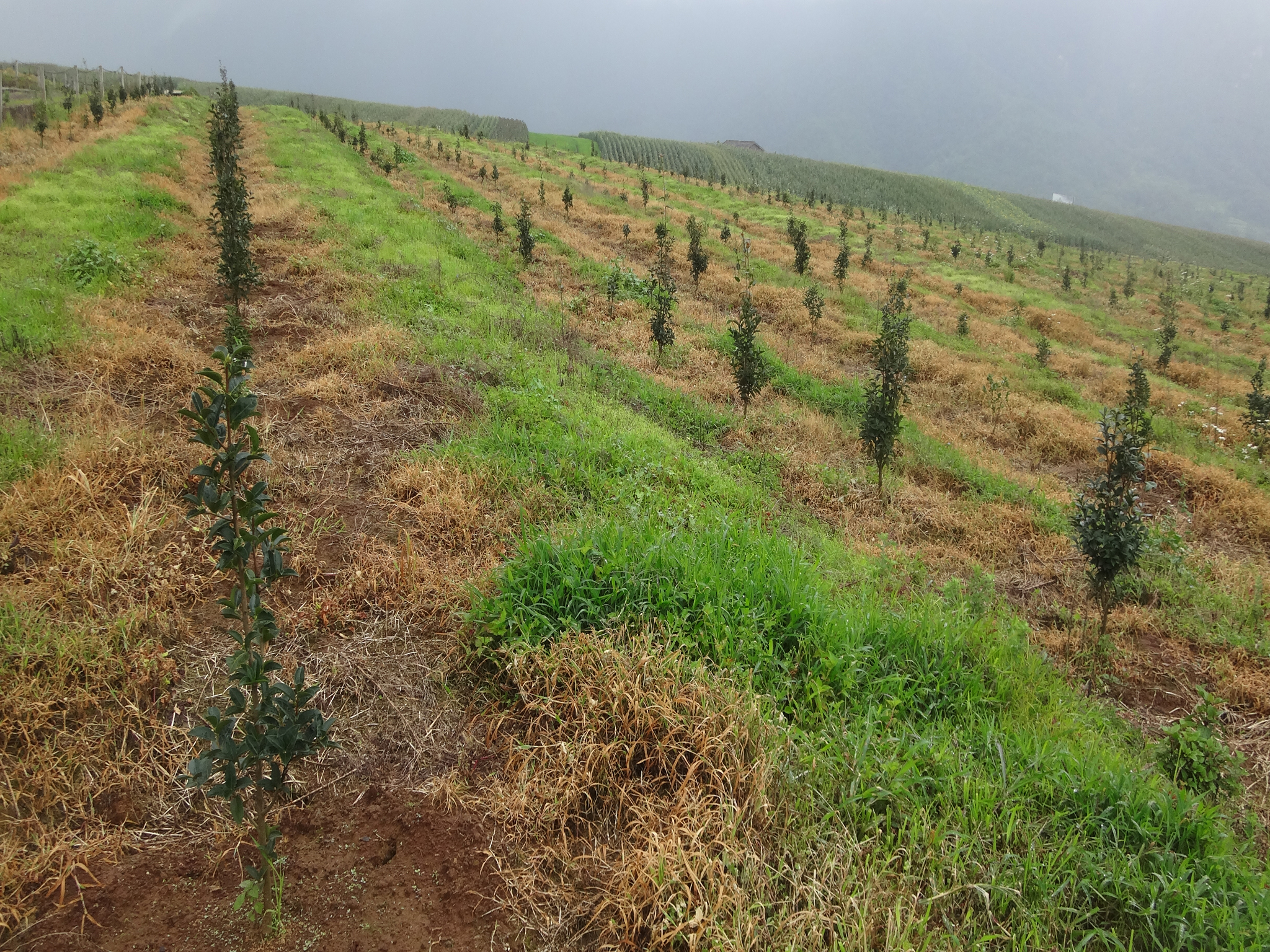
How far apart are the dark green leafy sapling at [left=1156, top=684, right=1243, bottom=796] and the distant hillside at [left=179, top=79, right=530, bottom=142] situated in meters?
85.3

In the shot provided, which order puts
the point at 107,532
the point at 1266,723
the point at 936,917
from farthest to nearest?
the point at 1266,723
the point at 107,532
the point at 936,917

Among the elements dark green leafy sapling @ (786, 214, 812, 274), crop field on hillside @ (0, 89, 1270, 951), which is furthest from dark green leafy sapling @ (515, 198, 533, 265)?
dark green leafy sapling @ (786, 214, 812, 274)

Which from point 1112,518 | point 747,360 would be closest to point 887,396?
point 747,360

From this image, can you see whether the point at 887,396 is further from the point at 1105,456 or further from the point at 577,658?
the point at 577,658

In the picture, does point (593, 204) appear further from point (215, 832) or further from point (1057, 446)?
point (215, 832)

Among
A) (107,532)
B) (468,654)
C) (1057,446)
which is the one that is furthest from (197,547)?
(1057,446)

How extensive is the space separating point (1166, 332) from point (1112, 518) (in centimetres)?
1857

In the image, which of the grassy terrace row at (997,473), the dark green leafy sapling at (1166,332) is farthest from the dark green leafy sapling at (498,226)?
the dark green leafy sapling at (1166,332)

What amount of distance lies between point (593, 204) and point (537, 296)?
648 inches

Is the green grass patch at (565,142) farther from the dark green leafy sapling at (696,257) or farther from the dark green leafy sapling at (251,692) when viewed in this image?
the dark green leafy sapling at (251,692)

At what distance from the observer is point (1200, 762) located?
336 centimetres

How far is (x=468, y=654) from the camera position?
3451 mm

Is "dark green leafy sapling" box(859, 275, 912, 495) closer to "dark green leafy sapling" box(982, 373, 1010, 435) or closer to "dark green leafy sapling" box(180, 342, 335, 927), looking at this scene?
"dark green leafy sapling" box(982, 373, 1010, 435)

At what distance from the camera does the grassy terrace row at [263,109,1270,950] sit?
2406 mm
